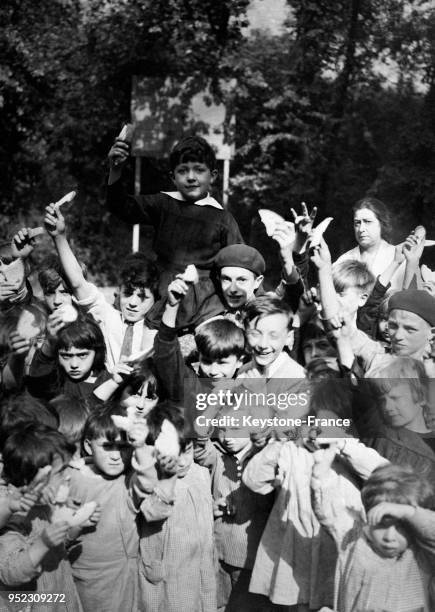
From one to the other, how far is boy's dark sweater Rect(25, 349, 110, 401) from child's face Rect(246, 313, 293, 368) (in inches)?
22.4

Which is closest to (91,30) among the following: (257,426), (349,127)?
(349,127)

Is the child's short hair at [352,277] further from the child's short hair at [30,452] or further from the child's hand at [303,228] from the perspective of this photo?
the child's short hair at [30,452]

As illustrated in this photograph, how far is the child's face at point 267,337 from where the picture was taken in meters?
2.59

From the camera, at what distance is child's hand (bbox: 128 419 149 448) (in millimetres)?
2242

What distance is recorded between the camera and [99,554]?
2.33 metres

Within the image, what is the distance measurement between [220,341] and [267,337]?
0.18 metres

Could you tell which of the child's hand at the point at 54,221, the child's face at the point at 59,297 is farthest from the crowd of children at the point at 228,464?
the child's face at the point at 59,297

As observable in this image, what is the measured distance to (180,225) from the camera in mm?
3195

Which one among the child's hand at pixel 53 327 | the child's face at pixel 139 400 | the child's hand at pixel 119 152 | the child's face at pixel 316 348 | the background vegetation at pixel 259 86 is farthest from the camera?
the background vegetation at pixel 259 86

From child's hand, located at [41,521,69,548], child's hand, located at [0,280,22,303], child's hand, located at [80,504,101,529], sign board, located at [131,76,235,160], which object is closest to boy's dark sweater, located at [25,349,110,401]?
child's hand, located at [0,280,22,303]

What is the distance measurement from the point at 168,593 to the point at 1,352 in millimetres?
1129

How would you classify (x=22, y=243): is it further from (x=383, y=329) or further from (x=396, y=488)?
(x=396, y=488)

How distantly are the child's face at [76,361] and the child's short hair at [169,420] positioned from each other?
0.43 metres

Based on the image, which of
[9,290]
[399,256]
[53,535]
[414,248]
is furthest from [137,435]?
[399,256]
